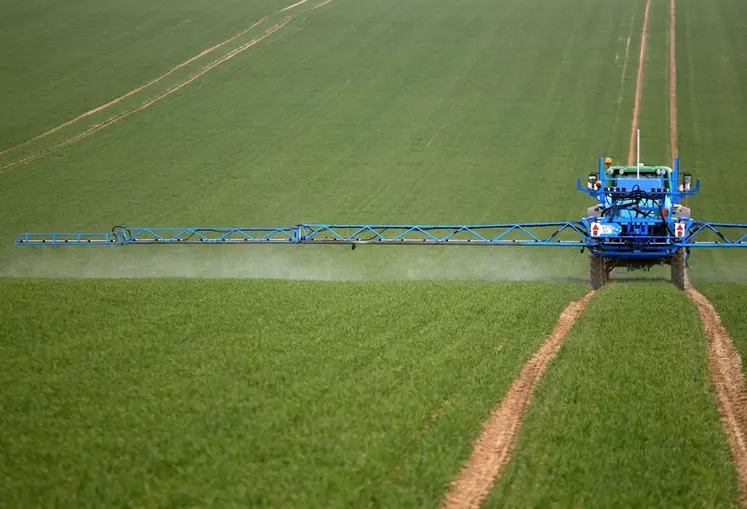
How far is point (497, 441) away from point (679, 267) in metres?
15.3

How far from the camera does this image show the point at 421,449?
11969 millimetres

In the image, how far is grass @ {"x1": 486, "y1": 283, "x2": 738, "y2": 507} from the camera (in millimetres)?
11062

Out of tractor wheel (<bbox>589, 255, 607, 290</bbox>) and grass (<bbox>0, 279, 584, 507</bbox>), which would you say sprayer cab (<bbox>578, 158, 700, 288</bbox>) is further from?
grass (<bbox>0, 279, 584, 507</bbox>)

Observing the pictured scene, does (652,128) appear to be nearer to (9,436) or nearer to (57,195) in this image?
(57,195)

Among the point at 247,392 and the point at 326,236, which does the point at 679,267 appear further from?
the point at 247,392

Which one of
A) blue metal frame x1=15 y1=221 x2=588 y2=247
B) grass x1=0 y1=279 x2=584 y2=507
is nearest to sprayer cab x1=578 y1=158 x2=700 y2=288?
blue metal frame x1=15 y1=221 x2=588 y2=247

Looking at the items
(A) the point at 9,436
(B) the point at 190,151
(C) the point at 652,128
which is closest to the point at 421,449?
(A) the point at 9,436

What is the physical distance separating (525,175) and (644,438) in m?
32.0

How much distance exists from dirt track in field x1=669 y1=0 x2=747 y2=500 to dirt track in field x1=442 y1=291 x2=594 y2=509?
2752 mm

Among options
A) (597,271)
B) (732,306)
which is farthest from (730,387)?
(597,271)

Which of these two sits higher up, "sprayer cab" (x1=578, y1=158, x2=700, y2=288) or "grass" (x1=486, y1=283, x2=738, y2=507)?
"grass" (x1=486, y1=283, x2=738, y2=507)

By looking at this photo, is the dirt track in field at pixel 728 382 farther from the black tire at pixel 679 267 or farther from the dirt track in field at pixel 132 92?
the dirt track in field at pixel 132 92

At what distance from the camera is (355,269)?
33.3 m

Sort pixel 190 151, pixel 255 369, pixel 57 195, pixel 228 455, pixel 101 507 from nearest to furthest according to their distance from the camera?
pixel 101 507, pixel 228 455, pixel 255 369, pixel 57 195, pixel 190 151
